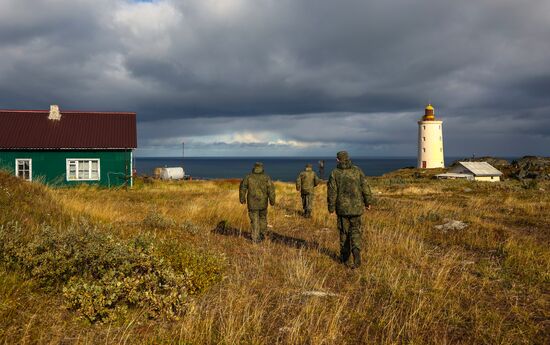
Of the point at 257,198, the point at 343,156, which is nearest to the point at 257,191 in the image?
the point at 257,198

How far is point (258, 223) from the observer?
34.9 ft

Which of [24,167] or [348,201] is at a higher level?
[24,167]

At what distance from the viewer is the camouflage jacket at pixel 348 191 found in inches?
319

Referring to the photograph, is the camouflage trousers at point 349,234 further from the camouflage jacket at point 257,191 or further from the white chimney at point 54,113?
the white chimney at point 54,113

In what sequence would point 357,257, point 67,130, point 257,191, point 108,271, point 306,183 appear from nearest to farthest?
point 108,271 → point 357,257 → point 257,191 → point 306,183 → point 67,130

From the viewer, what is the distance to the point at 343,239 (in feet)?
26.8

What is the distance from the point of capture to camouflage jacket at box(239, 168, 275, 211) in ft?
35.2

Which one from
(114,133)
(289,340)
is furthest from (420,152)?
(289,340)

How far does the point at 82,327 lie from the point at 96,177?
79.4 feet

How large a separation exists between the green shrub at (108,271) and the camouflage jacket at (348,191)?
109 inches

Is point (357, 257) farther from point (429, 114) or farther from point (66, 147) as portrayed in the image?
point (429, 114)

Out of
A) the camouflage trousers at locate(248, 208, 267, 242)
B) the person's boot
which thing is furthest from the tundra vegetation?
the camouflage trousers at locate(248, 208, 267, 242)

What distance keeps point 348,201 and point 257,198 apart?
3270 millimetres

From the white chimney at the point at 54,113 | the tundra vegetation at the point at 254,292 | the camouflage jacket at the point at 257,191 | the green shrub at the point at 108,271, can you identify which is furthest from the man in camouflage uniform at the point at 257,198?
the white chimney at the point at 54,113
